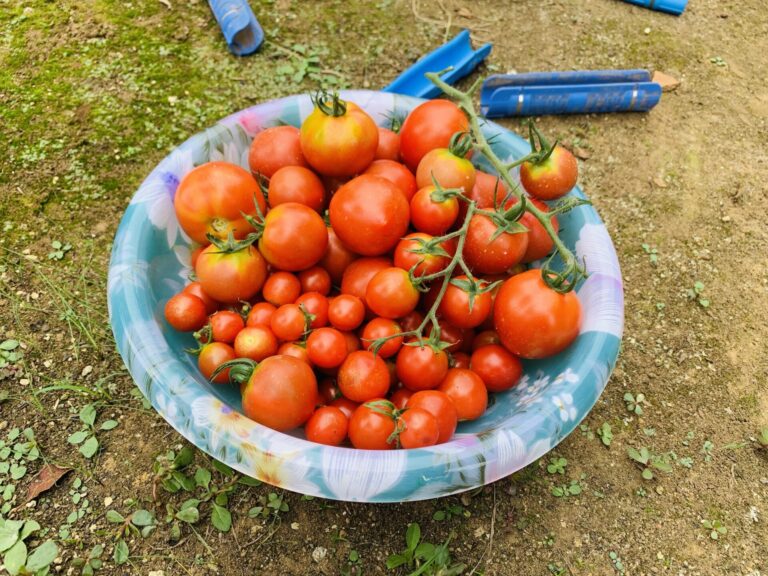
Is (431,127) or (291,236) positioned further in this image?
(431,127)

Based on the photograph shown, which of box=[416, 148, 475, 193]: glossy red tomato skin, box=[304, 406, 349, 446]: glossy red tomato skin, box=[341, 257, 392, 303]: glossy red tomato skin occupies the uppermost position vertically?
box=[416, 148, 475, 193]: glossy red tomato skin

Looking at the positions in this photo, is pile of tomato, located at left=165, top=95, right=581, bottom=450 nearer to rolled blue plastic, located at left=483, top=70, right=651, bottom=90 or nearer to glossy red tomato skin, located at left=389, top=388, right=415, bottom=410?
glossy red tomato skin, located at left=389, top=388, right=415, bottom=410

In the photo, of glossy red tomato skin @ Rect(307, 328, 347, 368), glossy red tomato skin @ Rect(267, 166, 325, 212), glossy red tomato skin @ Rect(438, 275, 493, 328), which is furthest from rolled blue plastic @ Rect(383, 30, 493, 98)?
glossy red tomato skin @ Rect(307, 328, 347, 368)

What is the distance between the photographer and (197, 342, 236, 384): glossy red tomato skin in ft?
4.39

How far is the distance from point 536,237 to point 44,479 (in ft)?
4.71

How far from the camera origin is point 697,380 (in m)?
1.90

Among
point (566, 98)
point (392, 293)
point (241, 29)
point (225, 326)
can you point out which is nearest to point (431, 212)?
point (392, 293)

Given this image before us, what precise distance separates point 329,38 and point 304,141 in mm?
1497

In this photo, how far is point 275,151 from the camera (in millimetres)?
1559

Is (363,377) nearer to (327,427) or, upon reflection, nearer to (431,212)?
(327,427)

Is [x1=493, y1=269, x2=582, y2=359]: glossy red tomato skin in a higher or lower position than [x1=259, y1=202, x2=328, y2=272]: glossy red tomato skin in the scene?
lower

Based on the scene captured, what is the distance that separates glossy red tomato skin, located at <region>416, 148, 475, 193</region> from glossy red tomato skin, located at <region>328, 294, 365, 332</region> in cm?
34

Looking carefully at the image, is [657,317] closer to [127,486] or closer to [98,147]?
[127,486]

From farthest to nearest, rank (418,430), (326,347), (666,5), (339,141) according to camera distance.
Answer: (666,5) < (339,141) < (326,347) < (418,430)
